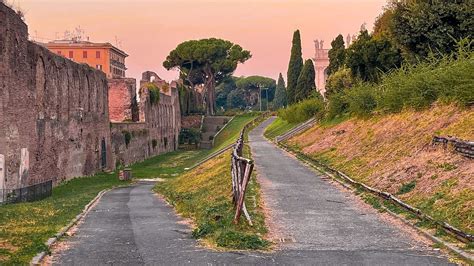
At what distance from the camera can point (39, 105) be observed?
93.7 feet

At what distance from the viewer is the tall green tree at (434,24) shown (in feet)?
80.6

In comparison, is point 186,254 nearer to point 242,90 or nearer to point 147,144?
point 147,144

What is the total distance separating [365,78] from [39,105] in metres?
16.7

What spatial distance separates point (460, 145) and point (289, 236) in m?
5.44

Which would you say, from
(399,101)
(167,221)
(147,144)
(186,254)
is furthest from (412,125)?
(147,144)

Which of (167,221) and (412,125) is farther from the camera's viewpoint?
(412,125)

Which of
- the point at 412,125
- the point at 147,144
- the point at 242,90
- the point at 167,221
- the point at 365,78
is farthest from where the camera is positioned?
the point at 242,90

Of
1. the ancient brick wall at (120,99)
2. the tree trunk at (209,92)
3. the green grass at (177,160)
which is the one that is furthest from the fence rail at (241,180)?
the tree trunk at (209,92)

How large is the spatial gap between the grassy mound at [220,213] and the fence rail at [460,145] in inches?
Result: 174

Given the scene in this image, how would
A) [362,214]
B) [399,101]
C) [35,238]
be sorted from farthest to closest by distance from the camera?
1. [399,101]
2. [362,214]
3. [35,238]

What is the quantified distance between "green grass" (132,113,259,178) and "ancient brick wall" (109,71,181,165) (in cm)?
105

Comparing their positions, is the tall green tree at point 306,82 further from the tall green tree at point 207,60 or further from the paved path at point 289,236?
the paved path at point 289,236

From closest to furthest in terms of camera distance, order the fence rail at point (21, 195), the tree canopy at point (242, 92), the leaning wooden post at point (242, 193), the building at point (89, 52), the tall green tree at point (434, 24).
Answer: the leaning wooden post at point (242, 193)
the fence rail at point (21, 195)
the tall green tree at point (434, 24)
the building at point (89, 52)
the tree canopy at point (242, 92)

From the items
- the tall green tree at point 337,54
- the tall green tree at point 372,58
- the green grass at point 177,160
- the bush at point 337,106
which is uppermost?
the tall green tree at point 337,54
